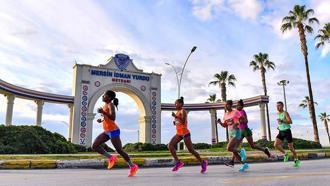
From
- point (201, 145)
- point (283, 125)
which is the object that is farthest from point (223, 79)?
point (283, 125)

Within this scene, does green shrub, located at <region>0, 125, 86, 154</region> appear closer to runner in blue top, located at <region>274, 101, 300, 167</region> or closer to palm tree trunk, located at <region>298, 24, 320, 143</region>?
runner in blue top, located at <region>274, 101, 300, 167</region>

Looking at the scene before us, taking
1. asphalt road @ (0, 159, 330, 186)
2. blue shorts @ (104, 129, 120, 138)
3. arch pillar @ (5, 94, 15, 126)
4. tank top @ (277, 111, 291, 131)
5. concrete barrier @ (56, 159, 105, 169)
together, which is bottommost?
asphalt road @ (0, 159, 330, 186)

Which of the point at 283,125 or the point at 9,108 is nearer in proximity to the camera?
the point at 283,125

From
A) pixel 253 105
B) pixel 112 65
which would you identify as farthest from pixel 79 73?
pixel 253 105

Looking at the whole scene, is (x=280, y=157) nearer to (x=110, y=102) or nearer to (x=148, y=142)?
(x=110, y=102)

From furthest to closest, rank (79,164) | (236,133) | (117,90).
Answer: (117,90) → (79,164) → (236,133)

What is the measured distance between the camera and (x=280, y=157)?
1465 centimetres

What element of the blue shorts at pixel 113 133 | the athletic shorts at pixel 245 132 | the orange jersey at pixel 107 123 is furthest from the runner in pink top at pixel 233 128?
the orange jersey at pixel 107 123

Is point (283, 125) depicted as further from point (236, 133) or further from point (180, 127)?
point (180, 127)

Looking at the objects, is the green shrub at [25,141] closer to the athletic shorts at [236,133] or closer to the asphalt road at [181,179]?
the asphalt road at [181,179]

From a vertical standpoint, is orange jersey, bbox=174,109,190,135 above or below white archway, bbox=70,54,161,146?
below

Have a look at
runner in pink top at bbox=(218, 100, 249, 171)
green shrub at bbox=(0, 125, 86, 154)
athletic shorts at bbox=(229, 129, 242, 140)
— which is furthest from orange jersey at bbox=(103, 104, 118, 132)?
green shrub at bbox=(0, 125, 86, 154)

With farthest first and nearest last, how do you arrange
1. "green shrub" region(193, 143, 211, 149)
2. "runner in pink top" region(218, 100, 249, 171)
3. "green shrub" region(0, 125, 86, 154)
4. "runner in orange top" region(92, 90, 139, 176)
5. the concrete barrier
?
"green shrub" region(193, 143, 211, 149)
"green shrub" region(0, 125, 86, 154)
the concrete barrier
"runner in pink top" region(218, 100, 249, 171)
"runner in orange top" region(92, 90, 139, 176)

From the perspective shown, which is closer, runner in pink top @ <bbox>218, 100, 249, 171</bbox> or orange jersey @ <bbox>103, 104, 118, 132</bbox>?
orange jersey @ <bbox>103, 104, 118, 132</bbox>
